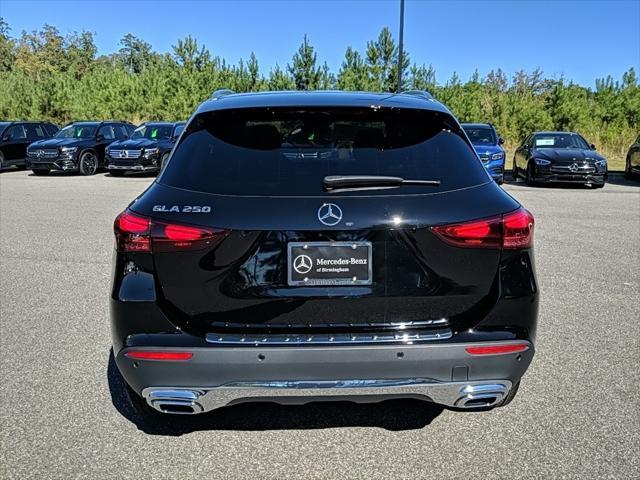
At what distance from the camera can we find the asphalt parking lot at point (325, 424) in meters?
2.88

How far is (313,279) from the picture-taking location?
257 cm

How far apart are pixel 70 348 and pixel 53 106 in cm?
3975

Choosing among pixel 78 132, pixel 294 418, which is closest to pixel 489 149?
pixel 78 132

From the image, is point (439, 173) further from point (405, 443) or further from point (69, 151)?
point (69, 151)

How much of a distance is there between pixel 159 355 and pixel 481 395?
1.43m

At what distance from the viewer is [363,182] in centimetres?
265

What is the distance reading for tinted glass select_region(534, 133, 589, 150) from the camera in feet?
58.3

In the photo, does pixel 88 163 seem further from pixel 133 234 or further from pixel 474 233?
pixel 474 233

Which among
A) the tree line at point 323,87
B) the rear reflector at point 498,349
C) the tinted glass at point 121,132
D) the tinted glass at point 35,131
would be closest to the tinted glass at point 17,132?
the tinted glass at point 35,131

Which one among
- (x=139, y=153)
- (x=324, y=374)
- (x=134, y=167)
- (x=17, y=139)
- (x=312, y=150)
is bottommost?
(x=134, y=167)

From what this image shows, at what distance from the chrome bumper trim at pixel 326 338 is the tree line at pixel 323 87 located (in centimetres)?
3050

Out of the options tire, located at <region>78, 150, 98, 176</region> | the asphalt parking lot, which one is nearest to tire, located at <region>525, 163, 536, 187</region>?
the asphalt parking lot

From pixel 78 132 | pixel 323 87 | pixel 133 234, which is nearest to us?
pixel 133 234

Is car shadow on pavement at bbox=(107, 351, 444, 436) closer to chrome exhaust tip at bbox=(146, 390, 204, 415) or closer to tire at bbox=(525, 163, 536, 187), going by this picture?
chrome exhaust tip at bbox=(146, 390, 204, 415)
